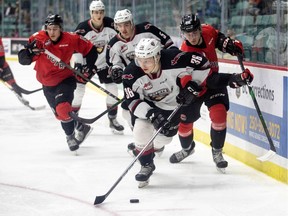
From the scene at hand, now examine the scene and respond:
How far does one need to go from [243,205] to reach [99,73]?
9.85ft

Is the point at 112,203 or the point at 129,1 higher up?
the point at 129,1

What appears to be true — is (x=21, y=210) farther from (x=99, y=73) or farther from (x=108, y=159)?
(x=99, y=73)

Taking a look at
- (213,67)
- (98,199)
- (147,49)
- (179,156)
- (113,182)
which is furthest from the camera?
(179,156)

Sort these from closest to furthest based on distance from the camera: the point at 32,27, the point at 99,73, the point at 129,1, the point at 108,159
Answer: the point at 108,159 < the point at 99,73 < the point at 129,1 < the point at 32,27

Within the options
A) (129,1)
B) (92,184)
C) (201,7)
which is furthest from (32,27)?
(92,184)

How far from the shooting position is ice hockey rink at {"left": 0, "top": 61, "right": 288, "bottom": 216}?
4004 millimetres

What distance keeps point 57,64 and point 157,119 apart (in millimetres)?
1584

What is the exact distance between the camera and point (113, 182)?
472cm

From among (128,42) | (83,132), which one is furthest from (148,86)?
(83,132)

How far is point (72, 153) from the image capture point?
585cm

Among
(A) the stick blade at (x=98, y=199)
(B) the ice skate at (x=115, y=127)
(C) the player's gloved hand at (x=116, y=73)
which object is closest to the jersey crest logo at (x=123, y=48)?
(C) the player's gloved hand at (x=116, y=73)

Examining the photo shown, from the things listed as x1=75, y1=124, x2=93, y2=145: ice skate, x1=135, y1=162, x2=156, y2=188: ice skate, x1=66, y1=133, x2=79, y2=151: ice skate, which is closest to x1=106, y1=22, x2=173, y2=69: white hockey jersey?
x1=66, y1=133, x2=79, y2=151: ice skate

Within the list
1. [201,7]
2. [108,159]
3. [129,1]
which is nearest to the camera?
[108,159]

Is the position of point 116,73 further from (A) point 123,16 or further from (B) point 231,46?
(B) point 231,46
